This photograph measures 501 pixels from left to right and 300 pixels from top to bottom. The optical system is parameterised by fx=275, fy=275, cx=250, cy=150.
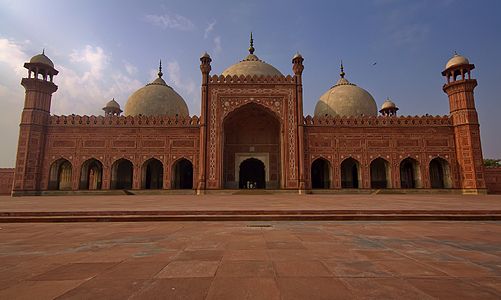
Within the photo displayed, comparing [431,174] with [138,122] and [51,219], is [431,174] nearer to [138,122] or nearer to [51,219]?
[138,122]

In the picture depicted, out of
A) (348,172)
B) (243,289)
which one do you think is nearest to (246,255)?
(243,289)

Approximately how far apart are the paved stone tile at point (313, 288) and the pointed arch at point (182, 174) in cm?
1618

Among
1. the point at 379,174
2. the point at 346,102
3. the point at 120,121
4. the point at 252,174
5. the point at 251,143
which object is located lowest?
the point at 379,174

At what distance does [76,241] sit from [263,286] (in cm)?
268

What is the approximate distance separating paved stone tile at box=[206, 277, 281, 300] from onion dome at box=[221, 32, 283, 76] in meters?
19.3

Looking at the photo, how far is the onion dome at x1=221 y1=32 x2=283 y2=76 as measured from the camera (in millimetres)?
20609

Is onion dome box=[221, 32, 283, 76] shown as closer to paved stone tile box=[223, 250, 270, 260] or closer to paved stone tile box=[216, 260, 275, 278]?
paved stone tile box=[223, 250, 270, 260]

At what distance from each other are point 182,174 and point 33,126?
9.35 meters

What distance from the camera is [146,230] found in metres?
4.13

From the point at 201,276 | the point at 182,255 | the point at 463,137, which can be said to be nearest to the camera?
A: the point at 201,276

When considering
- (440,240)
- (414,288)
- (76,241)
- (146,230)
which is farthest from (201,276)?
(440,240)

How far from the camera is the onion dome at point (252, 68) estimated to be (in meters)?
20.6

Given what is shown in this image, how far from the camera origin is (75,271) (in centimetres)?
209

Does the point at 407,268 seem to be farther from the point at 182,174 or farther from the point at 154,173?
the point at 154,173
